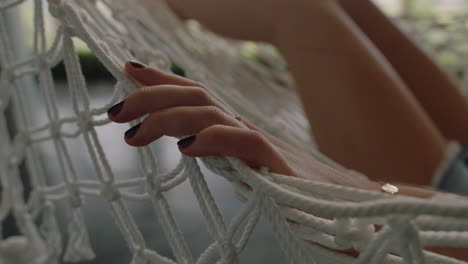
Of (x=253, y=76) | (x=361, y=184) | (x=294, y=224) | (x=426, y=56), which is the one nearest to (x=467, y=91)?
(x=426, y=56)

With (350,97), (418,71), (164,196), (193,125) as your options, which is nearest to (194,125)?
(193,125)

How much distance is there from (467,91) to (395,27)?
27 centimetres

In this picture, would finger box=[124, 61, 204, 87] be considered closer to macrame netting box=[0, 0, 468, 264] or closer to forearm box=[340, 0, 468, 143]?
macrame netting box=[0, 0, 468, 264]

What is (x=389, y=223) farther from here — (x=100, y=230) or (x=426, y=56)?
(x=100, y=230)

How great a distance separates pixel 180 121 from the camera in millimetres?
300

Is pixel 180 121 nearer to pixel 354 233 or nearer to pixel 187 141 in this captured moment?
pixel 187 141

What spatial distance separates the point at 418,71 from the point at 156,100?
2.26 feet

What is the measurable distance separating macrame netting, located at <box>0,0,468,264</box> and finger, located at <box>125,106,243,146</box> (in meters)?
0.03

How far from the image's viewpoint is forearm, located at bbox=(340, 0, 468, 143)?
85cm

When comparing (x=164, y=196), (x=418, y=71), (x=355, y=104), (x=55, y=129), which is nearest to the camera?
(x=164, y=196)

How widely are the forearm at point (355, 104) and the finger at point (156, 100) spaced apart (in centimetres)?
42

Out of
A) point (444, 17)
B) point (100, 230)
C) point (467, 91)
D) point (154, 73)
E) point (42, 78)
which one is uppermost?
point (444, 17)

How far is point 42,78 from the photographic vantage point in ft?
1.70

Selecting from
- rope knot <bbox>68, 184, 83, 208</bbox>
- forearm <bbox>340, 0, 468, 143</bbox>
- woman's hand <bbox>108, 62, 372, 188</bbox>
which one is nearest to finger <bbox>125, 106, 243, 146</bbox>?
woman's hand <bbox>108, 62, 372, 188</bbox>
